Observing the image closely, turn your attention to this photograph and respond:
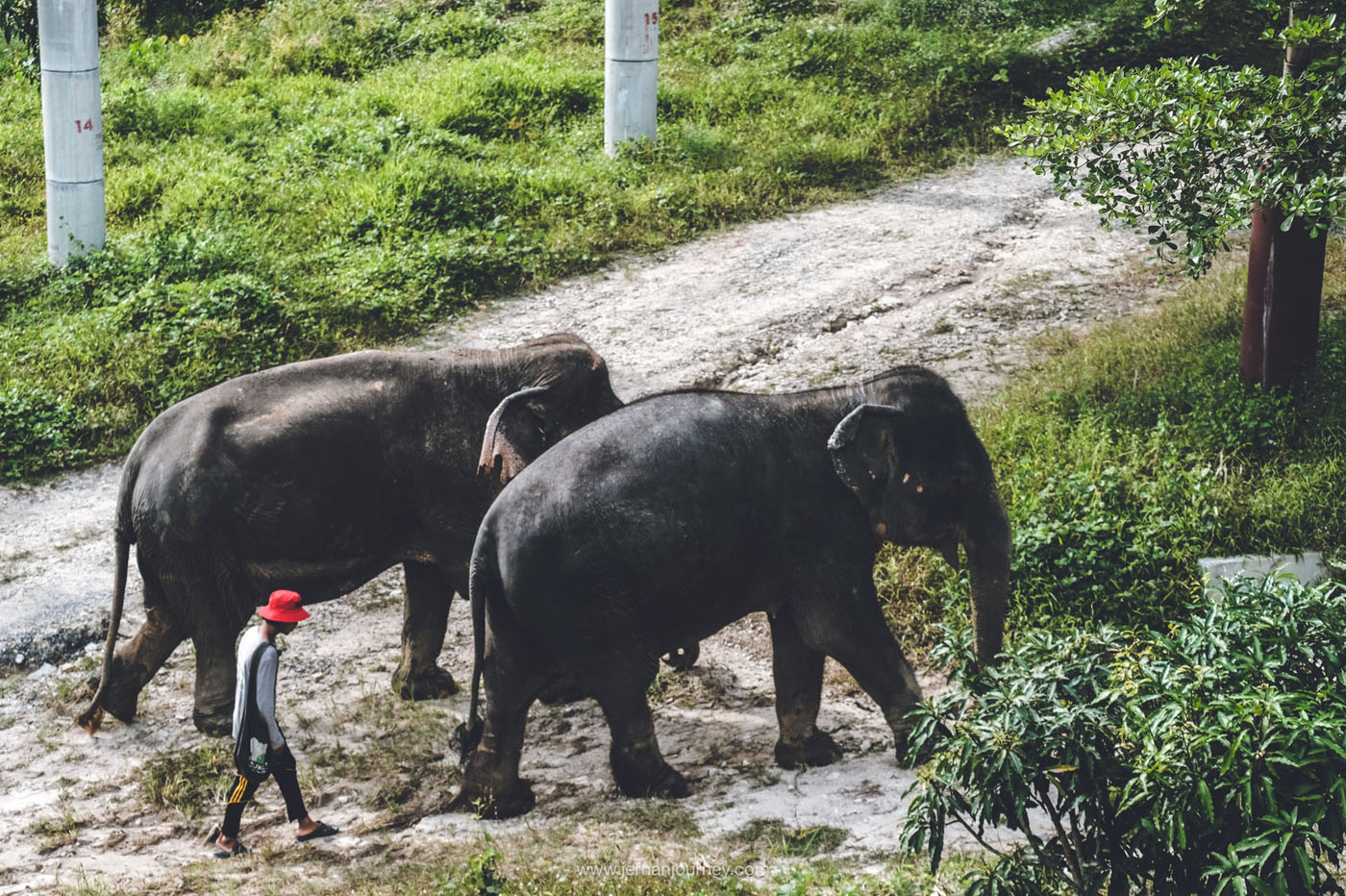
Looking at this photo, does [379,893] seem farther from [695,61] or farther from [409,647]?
[695,61]

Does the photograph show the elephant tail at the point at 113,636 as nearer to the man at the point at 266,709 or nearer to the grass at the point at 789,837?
the man at the point at 266,709

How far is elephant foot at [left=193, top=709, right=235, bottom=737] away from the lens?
6.99 metres

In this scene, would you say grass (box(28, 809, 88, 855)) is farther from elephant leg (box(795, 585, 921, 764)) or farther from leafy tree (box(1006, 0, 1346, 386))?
leafy tree (box(1006, 0, 1346, 386))

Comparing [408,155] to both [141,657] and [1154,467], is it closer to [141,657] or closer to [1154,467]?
[141,657]

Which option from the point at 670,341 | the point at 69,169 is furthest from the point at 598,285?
the point at 69,169

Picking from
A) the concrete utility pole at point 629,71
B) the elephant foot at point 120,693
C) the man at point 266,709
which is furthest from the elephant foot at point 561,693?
the concrete utility pole at point 629,71

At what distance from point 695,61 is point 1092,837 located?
1279cm

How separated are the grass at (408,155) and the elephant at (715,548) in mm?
4909

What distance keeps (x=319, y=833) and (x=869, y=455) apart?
8.65 feet

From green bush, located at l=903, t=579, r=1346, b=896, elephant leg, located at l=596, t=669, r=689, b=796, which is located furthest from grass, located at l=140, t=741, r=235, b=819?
green bush, located at l=903, t=579, r=1346, b=896

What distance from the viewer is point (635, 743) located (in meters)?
6.15

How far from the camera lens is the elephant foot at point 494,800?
6.18 metres

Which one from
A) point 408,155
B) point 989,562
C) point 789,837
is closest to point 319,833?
point 789,837

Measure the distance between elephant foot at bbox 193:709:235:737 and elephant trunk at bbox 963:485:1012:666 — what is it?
3.37 metres
